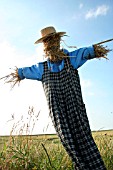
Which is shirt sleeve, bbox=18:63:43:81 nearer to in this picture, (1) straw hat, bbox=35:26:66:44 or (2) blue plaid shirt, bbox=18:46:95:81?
(2) blue plaid shirt, bbox=18:46:95:81

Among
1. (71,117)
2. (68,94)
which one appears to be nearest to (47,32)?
(68,94)

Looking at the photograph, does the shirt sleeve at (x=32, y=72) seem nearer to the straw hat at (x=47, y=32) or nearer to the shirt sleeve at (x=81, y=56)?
the straw hat at (x=47, y=32)

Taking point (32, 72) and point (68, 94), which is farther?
point (32, 72)

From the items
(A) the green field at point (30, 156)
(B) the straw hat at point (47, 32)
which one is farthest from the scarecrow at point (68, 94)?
(A) the green field at point (30, 156)

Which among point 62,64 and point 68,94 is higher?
point 62,64

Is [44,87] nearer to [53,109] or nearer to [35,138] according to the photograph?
[53,109]

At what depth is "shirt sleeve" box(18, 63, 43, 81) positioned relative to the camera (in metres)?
5.13

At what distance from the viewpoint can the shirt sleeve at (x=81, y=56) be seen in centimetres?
493

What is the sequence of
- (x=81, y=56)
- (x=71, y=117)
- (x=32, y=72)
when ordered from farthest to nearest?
(x=32, y=72) → (x=81, y=56) → (x=71, y=117)

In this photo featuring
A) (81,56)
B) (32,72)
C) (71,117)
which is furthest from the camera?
(32,72)

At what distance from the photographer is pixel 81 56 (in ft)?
16.3

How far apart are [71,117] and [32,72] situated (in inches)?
34.4

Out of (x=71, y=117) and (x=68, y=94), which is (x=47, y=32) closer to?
(x=68, y=94)

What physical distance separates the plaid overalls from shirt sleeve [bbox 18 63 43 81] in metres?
0.16
